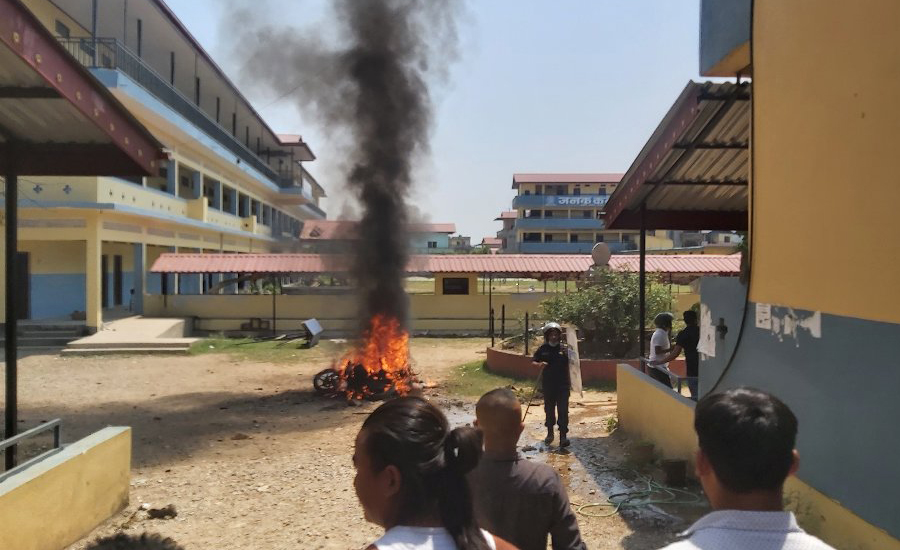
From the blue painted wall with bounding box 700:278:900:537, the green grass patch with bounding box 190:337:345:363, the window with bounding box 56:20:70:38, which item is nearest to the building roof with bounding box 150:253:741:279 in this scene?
the green grass patch with bounding box 190:337:345:363

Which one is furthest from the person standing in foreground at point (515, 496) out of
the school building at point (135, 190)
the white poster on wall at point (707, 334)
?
the school building at point (135, 190)

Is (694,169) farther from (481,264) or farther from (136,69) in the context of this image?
(136,69)

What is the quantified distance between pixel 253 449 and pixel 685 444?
5.24m

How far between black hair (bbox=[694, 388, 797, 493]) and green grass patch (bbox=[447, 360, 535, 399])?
9402 millimetres

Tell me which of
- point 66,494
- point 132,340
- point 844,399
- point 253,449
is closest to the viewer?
point 844,399

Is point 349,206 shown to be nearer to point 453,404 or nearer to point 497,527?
point 453,404

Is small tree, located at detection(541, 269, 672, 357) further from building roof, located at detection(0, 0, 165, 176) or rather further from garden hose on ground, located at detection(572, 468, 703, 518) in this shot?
building roof, located at detection(0, 0, 165, 176)

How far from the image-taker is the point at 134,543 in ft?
16.0

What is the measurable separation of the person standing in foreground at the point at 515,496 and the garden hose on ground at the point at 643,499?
328 cm

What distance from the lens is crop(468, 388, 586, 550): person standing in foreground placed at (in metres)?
2.63

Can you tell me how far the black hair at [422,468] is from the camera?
164 cm

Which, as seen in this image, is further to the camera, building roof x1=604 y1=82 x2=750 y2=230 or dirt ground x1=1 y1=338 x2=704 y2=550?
building roof x1=604 y1=82 x2=750 y2=230

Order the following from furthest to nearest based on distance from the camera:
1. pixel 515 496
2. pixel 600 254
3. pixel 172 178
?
1. pixel 172 178
2. pixel 600 254
3. pixel 515 496

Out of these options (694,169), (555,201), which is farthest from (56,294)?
(555,201)
